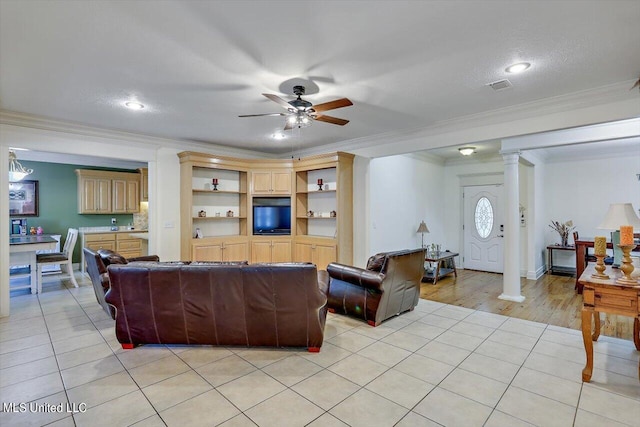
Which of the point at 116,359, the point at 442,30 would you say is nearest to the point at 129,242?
the point at 116,359

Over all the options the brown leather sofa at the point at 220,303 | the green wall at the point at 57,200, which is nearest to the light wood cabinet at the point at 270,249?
the brown leather sofa at the point at 220,303

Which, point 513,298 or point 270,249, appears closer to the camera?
point 513,298

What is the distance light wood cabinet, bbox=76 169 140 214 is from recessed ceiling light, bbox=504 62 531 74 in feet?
27.6

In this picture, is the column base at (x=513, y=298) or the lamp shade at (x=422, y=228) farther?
the lamp shade at (x=422, y=228)

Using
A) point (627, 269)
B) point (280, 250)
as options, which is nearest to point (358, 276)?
point (627, 269)

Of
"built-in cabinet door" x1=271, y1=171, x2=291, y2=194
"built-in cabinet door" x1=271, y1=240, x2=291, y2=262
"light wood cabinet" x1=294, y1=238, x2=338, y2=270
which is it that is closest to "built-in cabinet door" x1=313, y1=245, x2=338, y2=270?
"light wood cabinet" x1=294, y1=238, x2=338, y2=270

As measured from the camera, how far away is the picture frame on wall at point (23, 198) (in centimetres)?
678

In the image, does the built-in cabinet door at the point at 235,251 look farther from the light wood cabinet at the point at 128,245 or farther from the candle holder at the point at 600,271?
the candle holder at the point at 600,271

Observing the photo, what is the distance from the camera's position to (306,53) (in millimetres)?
2541

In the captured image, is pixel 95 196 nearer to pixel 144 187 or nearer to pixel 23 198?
pixel 144 187

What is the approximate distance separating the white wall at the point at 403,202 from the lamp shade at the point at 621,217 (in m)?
3.23

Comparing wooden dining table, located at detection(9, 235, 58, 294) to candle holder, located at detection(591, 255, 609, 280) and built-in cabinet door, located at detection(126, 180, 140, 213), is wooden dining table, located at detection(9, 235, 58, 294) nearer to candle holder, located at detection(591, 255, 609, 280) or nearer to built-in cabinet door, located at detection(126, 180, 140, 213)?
built-in cabinet door, located at detection(126, 180, 140, 213)

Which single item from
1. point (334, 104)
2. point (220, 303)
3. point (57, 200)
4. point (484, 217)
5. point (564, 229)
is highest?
point (334, 104)

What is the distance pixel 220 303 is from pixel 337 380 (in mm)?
1273
